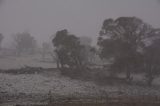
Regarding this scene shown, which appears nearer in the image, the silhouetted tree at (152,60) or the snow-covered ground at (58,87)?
the snow-covered ground at (58,87)

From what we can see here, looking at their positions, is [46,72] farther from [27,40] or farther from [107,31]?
[27,40]

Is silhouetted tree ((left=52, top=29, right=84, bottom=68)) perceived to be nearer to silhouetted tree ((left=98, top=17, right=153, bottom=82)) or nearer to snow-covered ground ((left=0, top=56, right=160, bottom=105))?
snow-covered ground ((left=0, top=56, right=160, bottom=105))

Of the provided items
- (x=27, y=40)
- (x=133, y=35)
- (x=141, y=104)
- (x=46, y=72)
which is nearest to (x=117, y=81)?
(x=133, y=35)

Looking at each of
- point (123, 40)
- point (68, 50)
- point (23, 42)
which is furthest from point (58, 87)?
point (23, 42)

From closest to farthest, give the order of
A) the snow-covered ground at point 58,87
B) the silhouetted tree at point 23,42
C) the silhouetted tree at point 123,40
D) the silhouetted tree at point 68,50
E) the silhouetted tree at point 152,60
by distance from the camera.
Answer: the snow-covered ground at point 58,87
the silhouetted tree at point 152,60
the silhouetted tree at point 123,40
the silhouetted tree at point 68,50
the silhouetted tree at point 23,42

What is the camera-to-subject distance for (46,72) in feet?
142

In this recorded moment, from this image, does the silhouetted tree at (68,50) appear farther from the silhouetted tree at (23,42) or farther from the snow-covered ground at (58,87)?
the silhouetted tree at (23,42)

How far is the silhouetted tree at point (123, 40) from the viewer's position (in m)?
39.7

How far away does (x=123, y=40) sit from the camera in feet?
133

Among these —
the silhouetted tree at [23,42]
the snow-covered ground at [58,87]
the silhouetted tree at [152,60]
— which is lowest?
the snow-covered ground at [58,87]

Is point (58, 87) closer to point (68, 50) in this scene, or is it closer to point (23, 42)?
point (68, 50)

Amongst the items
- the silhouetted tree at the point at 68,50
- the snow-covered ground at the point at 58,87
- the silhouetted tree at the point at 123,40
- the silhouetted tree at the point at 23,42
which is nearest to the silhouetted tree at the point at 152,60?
the silhouetted tree at the point at 123,40

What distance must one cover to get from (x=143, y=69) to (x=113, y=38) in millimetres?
7021

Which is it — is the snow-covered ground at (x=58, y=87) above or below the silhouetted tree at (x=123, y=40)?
below
